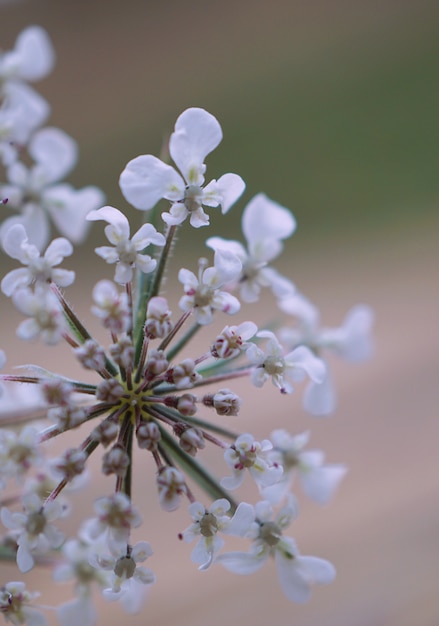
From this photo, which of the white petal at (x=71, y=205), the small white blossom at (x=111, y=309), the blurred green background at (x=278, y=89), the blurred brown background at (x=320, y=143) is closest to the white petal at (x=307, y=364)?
the small white blossom at (x=111, y=309)

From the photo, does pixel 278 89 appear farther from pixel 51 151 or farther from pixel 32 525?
pixel 32 525

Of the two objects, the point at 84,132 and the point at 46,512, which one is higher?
the point at 84,132

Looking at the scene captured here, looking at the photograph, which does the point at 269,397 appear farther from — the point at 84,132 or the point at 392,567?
the point at 84,132

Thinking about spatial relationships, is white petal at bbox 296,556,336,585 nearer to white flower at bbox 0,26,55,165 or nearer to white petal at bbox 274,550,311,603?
white petal at bbox 274,550,311,603

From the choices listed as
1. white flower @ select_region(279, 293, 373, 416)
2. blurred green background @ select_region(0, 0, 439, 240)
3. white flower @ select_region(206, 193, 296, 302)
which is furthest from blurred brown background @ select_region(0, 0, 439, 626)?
white flower @ select_region(206, 193, 296, 302)

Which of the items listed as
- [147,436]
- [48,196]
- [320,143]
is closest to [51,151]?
[48,196]

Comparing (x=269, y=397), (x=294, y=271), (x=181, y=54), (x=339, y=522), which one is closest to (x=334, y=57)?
(x=181, y=54)

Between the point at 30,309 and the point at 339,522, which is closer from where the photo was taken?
the point at 30,309

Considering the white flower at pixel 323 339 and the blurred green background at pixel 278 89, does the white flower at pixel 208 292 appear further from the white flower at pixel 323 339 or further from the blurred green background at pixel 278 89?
the blurred green background at pixel 278 89
